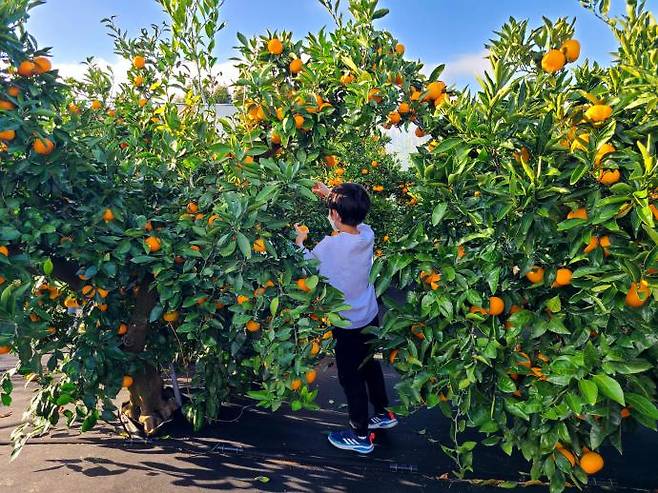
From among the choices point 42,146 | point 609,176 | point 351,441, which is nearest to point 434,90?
point 609,176

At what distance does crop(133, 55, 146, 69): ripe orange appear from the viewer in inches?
108

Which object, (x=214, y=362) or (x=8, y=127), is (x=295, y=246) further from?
(x=8, y=127)

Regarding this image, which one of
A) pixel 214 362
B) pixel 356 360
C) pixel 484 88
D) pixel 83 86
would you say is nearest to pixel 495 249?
pixel 484 88

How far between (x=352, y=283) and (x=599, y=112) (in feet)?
4.09

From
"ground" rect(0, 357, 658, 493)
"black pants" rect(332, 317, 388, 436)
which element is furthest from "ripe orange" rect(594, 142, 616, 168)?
"black pants" rect(332, 317, 388, 436)

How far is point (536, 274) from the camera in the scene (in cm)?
163

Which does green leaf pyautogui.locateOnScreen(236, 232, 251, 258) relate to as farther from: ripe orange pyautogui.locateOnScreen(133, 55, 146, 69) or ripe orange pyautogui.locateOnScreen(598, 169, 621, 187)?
ripe orange pyautogui.locateOnScreen(133, 55, 146, 69)

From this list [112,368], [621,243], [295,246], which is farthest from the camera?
[112,368]

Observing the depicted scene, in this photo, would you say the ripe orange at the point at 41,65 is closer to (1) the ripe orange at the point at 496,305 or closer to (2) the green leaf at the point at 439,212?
(2) the green leaf at the point at 439,212

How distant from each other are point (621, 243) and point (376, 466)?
1.48 meters

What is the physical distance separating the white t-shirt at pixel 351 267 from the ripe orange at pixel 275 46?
891mm

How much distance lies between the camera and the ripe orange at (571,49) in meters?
1.82

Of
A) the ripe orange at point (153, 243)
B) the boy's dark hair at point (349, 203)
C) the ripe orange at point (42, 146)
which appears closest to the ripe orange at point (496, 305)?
the boy's dark hair at point (349, 203)

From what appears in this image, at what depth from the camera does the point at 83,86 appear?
3.23 metres
